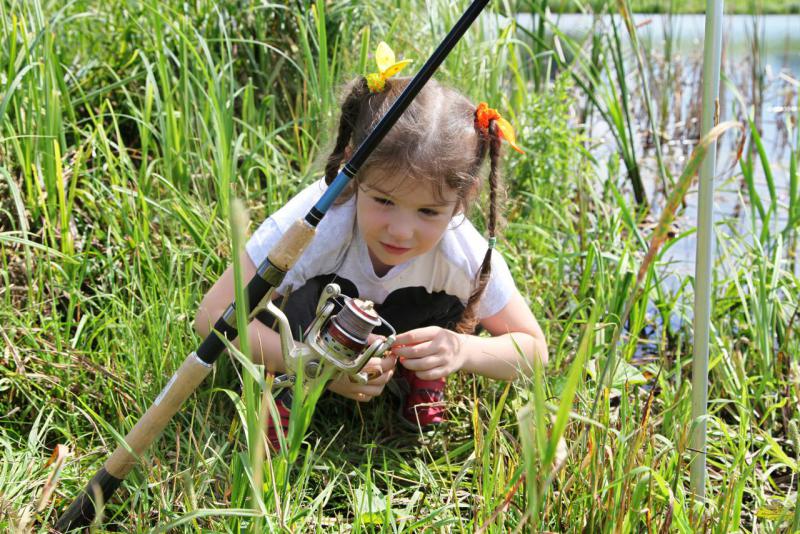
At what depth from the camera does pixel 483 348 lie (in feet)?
6.30

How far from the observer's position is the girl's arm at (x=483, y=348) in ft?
5.80

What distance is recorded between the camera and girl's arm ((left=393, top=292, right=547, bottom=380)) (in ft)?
5.80

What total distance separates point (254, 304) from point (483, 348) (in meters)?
0.69

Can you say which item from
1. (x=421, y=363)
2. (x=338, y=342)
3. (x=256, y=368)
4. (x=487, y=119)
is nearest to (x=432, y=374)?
(x=421, y=363)

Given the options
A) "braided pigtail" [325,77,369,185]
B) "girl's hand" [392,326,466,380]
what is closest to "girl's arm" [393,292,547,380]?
"girl's hand" [392,326,466,380]

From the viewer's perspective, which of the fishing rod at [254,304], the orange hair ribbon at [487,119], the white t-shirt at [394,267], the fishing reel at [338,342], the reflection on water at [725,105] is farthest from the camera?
the reflection on water at [725,105]

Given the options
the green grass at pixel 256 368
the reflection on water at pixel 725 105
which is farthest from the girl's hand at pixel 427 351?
the reflection on water at pixel 725 105

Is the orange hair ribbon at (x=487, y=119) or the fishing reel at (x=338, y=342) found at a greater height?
the orange hair ribbon at (x=487, y=119)

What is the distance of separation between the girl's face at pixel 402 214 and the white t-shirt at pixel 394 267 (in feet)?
0.56

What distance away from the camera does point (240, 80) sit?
2.98 metres

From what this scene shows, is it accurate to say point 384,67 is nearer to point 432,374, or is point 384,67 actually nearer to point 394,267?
point 394,267

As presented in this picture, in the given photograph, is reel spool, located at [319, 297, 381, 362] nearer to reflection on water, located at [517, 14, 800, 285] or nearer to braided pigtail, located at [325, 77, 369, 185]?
braided pigtail, located at [325, 77, 369, 185]

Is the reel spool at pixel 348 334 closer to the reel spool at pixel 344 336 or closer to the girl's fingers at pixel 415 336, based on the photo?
the reel spool at pixel 344 336

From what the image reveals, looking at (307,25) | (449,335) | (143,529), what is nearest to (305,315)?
(449,335)
